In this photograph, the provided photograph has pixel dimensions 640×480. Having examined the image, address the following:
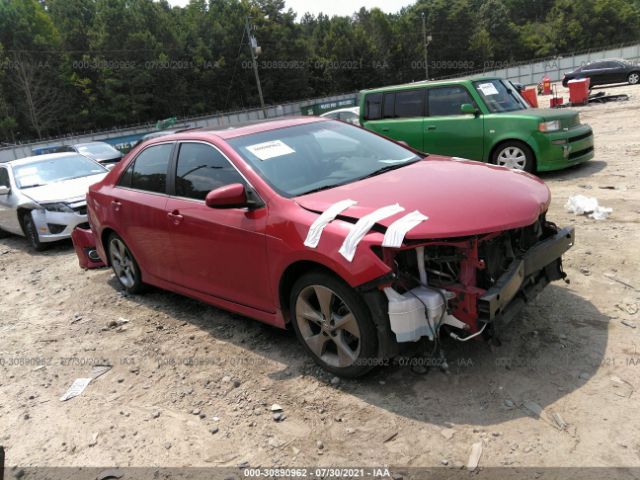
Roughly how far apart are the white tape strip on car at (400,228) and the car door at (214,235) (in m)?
0.98

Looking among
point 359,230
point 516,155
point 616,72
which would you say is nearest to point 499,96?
point 516,155

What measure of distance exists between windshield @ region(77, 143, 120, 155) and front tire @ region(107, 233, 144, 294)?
10.5 m

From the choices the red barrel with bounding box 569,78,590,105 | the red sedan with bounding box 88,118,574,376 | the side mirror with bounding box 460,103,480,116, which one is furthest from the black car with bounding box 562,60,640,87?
the red sedan with bounding box 88,118,574,376

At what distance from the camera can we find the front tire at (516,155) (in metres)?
8.34

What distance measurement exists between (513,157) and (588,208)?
2623 mm

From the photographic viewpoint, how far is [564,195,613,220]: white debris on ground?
233 inches

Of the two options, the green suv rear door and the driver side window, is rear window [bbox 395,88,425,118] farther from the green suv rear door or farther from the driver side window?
the driver side window

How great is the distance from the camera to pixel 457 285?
303cm

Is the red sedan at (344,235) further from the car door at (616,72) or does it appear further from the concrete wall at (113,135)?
the car door at (616,72)

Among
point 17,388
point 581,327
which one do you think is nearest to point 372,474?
point 581,327

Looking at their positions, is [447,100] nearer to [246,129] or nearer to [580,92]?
[246,129]

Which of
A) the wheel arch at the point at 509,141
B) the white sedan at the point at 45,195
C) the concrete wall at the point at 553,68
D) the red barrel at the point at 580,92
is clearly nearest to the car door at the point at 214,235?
the white sedan at the point at 45,195

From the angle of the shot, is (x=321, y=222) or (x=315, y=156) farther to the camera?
(x=315, y=156)

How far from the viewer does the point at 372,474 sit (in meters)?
2.63
